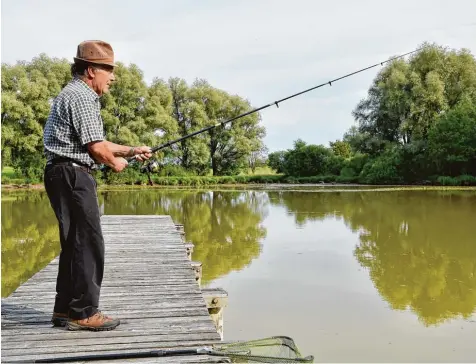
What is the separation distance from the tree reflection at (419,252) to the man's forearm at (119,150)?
3.94 metres

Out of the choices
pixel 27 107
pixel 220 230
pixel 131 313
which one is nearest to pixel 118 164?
pixel 131 313

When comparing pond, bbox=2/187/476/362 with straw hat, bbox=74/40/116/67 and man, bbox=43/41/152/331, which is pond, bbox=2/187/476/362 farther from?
straw hat, bbox=74/40/116/67

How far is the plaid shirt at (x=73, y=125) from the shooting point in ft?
10.8

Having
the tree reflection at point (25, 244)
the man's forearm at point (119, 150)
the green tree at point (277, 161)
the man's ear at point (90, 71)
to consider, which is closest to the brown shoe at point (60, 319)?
the man's forearm at point (119, 150)

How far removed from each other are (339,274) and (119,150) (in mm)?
5630

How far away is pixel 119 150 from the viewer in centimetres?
347

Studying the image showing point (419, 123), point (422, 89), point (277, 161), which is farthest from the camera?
point (277, 161)

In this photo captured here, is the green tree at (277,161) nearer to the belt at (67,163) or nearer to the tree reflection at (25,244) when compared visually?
the tree reflection at (25,244)

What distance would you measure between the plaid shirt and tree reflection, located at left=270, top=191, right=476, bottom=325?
4247mm

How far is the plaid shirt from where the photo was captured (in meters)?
3.29

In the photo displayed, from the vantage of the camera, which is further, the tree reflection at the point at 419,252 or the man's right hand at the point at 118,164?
the tree reflection at the point at 419,252

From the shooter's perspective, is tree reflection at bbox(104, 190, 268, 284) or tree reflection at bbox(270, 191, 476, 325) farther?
tree reflection at bbox(104, 190, 268, 284)

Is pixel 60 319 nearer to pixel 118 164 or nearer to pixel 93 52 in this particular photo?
pixel 118 164

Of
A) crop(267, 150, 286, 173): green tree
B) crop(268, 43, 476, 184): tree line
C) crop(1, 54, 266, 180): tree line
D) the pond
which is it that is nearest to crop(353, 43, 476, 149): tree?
crop(268, 43, 476, 184): tree line
